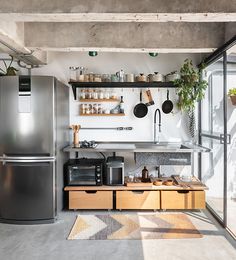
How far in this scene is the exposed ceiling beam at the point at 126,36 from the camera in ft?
11.3

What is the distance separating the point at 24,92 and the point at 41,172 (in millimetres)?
1008

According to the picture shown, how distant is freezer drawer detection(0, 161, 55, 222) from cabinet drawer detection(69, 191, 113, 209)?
0.43 metres

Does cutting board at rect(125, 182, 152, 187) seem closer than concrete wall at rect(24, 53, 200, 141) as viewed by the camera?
Yes

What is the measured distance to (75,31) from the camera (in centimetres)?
347

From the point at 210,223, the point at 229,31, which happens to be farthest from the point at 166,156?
the point at 229,31

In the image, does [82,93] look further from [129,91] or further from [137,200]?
[137,200]

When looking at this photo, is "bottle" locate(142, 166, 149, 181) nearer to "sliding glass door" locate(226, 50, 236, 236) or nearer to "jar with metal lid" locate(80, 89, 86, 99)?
"sliding glass door" locate(226, 50, 236, 236)

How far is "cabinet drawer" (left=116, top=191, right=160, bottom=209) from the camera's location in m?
4.00

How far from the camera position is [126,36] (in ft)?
11.3

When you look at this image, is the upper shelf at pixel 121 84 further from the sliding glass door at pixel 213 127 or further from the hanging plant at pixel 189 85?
the sliding glass door at pixel 213 127

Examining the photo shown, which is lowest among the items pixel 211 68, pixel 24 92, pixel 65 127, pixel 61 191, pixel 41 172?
pixel 61 191

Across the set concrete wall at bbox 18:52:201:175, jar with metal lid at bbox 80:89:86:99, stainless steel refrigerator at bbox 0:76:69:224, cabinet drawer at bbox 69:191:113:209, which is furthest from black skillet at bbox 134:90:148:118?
stainless steel refrigerator at bbox 0:76:69:224

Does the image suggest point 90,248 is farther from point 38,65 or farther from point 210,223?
point 38,65

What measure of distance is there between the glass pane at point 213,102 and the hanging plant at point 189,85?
0.32 metres
